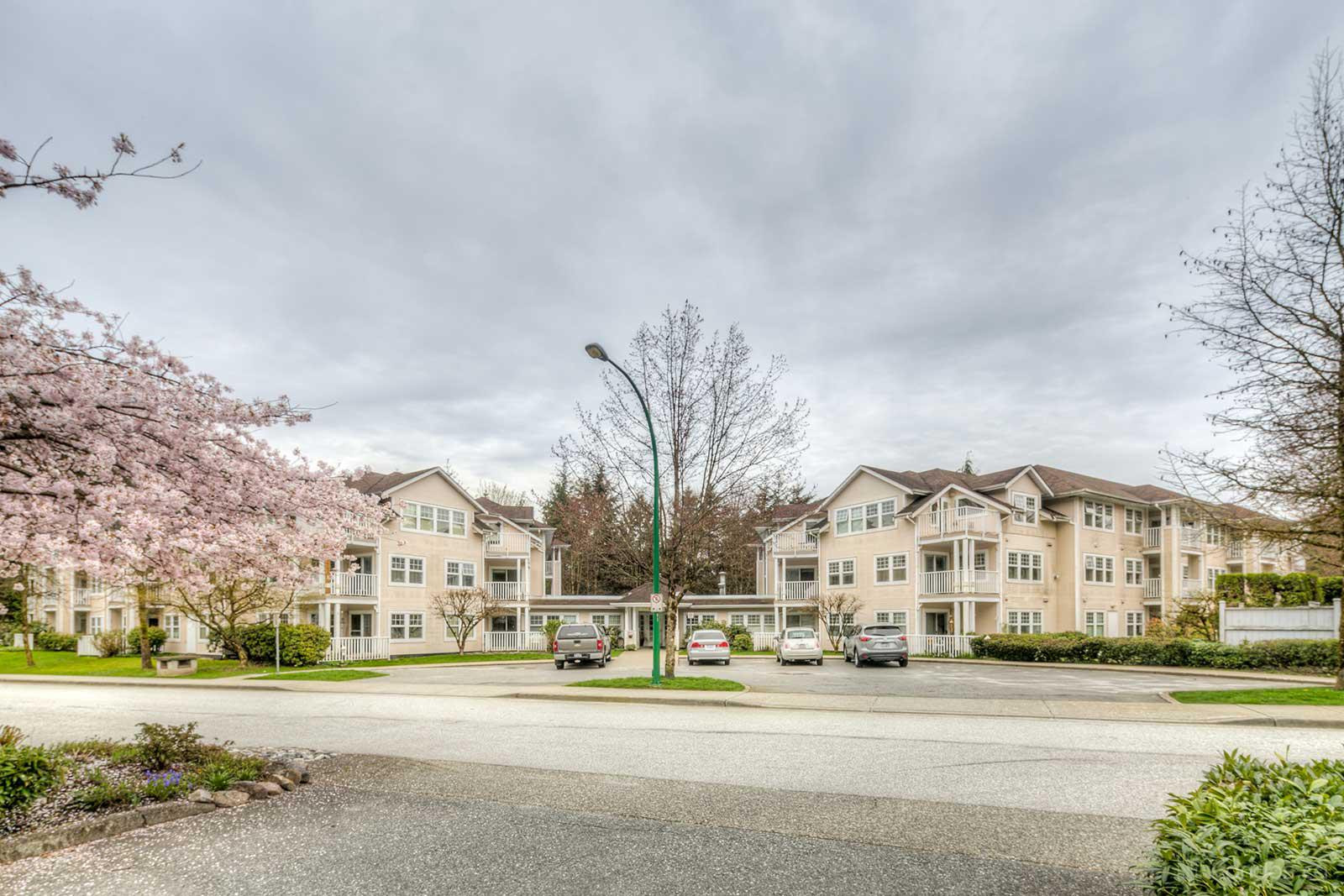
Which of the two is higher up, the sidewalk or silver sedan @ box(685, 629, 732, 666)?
the sidewalk

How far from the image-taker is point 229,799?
25.5 ft

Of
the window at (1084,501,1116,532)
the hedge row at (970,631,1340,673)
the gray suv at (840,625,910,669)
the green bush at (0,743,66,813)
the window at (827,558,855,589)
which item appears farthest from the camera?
the window at (827,558,855,589)

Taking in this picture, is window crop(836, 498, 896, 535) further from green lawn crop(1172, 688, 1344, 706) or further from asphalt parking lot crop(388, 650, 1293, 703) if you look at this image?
green lawn crop(1172, 688, 1344, 706)

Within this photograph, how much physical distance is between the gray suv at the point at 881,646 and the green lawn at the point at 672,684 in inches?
383

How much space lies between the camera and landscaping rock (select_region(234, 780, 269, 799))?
8047mm

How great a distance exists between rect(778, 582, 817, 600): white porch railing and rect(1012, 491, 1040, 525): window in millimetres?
10973

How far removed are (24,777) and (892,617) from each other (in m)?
36.3

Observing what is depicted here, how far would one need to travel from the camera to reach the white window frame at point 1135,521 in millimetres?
42594

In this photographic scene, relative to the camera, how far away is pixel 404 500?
3916 cm

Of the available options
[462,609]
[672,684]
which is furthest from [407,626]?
[672,684]

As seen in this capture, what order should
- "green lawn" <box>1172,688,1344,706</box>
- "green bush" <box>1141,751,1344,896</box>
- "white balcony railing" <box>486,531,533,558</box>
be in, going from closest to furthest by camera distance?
"green bush" <box>1141,751,1344,896</box>, "green lawn" <box>1172,688,1344,706</box>, "white balcony railing" <box>486,531,533,558</box>

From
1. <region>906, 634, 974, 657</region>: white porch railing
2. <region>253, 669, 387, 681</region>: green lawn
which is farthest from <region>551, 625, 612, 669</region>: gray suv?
<region>906, 634, 974, 657</region>: white porch railing

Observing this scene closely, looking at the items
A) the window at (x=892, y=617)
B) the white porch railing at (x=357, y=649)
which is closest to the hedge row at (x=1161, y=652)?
the window at (x=892, y=617)

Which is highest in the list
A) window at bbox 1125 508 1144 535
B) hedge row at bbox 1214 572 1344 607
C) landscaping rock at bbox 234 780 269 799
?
window at bbox 1125 508 1144 535
